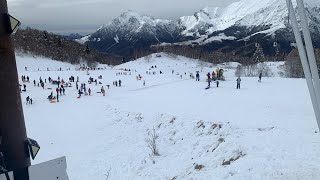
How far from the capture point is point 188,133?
2212cm

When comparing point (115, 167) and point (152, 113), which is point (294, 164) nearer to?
point (115, 167)

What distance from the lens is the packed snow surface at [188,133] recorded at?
13453mm

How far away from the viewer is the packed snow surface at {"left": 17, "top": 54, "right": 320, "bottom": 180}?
13453mm

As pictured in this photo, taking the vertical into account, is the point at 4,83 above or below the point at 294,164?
above

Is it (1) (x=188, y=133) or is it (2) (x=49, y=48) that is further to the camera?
(2) (x=49, y=48)

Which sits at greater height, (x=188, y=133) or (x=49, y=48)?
(x=49, y=48)

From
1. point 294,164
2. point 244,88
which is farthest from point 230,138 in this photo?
point 244,88

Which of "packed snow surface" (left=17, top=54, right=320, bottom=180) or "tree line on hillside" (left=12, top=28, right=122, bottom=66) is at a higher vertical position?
"tree line on hillside" (left=12, top=28, right=122, bottom=66)

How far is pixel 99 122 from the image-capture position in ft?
104

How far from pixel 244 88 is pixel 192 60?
10467 centimetres

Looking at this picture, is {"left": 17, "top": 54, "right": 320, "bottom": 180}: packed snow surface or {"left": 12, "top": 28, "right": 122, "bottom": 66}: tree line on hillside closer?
{"left": 17, "top": 54, "right": 320, "bottom": 180}: packed snow surface

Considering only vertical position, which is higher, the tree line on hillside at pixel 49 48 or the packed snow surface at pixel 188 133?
the tree line on hillside at pixel 49 48

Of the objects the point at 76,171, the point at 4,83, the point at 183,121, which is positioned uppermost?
the point at 4,83

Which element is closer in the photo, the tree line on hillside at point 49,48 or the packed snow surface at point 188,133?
the packed snow surface at point 188,133
